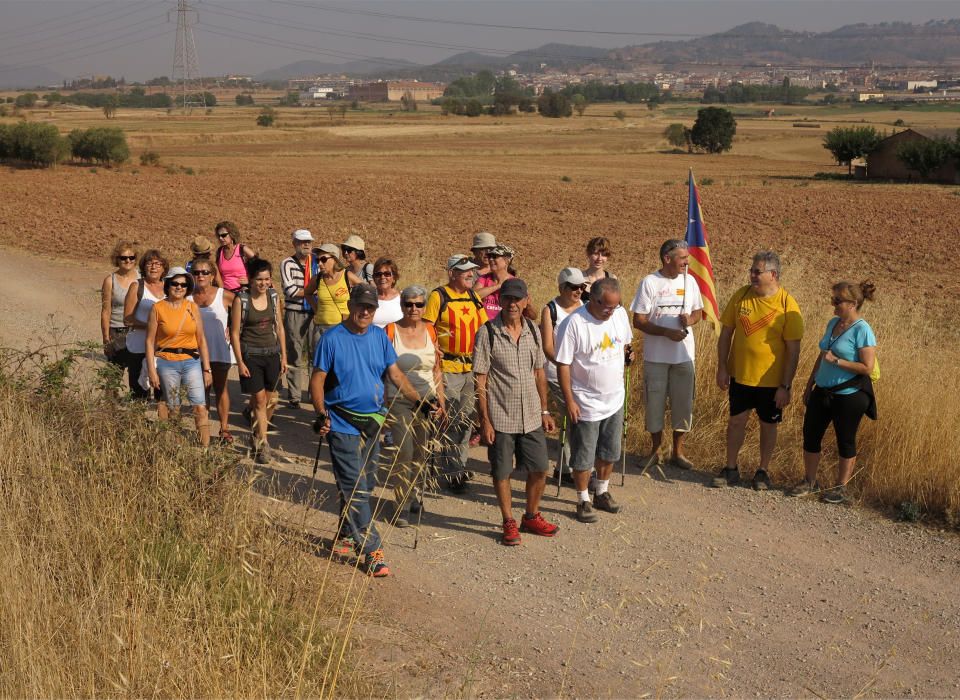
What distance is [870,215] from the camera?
30.0 meters

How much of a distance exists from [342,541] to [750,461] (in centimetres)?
388

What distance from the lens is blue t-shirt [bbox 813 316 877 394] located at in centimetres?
701

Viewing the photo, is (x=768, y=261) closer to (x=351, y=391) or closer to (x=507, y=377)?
(x=507, y=377)

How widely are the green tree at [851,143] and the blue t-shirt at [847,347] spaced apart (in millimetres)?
48586

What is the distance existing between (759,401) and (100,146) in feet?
151

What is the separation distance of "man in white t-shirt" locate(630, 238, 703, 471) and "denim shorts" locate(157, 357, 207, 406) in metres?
3.52

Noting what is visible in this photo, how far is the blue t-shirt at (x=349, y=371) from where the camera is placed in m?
6.14

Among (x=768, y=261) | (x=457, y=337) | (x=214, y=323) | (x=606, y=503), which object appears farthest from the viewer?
(x=214, y=323)

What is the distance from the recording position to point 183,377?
7652 mm

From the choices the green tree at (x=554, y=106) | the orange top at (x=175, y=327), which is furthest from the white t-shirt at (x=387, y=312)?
the green tree at (x=554, y=106)

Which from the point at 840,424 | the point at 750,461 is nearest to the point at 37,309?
the point at 750,461

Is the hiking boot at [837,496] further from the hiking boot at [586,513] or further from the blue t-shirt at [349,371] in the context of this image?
the blue t-shirt at [349,371]

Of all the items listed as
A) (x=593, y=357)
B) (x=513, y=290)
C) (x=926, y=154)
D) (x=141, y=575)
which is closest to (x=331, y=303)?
(x=513, y=290)

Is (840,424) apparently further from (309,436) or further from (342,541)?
(309,436)
